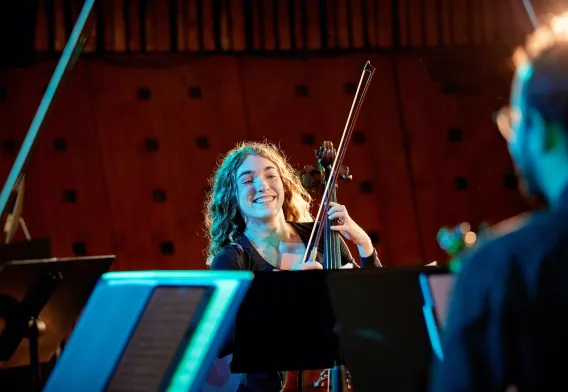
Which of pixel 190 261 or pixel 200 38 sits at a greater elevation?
pixel 200 38

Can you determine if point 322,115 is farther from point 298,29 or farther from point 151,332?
point 151,332

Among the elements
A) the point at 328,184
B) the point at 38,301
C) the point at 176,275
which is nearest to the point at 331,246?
the point at 328,184

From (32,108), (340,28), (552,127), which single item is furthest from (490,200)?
(552,127)

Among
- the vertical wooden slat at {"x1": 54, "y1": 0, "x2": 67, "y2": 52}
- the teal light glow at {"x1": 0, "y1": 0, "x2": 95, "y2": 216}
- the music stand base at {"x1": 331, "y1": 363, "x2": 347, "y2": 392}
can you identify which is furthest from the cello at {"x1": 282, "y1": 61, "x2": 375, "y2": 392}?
the vertical wooden slat at {"x1": 54, "y1": 0, "x2": 67, "y2": 52}

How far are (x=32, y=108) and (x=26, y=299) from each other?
356cm

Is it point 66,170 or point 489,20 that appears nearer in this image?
point 66,170

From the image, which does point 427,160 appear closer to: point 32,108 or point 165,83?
point 165,83

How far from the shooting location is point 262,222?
318 centimetres

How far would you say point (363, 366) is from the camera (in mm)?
1755

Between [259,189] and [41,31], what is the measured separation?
104 inches

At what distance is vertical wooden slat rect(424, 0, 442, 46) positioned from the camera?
5344 millimetres

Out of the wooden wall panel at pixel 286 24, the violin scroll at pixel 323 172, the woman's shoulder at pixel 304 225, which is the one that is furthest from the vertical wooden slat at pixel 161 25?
the violin scroll at pixel 323 172

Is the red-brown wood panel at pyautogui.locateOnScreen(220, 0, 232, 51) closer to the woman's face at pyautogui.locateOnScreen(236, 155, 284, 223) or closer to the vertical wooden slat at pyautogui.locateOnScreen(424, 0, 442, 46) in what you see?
the vertical wooden slat at pyautogui.locateOnScreen(424, 0, 442, 46)

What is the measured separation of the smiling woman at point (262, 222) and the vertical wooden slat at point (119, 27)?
2105 millimetres
